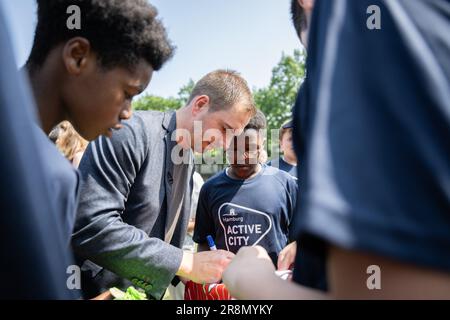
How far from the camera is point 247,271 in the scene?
744mm

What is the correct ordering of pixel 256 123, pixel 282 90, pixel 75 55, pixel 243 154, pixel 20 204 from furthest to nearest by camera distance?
1. pixel 282 90
2. pixel 256 123
3. pixel 243 154
4. pixel 75 55
5. pixel 20 204

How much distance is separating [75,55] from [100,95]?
0.13 meters

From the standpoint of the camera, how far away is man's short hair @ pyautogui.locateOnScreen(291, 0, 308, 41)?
3.92ft

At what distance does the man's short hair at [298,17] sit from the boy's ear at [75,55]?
0.66m

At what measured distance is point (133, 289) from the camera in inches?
73.9

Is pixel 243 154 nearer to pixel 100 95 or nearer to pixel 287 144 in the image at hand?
pixel 287 144

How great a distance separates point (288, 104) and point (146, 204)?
3305cm

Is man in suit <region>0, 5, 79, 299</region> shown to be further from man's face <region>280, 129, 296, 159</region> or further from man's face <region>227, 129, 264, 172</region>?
man's face <region>280, 129, 296, 159</region>

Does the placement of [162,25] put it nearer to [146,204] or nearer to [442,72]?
[146,204]

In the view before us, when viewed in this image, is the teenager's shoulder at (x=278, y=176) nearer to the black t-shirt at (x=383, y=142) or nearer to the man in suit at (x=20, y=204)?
the black t-shirt at (x=383, y=142)

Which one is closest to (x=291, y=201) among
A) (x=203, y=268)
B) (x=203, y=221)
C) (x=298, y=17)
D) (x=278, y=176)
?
(x=278, y=176)

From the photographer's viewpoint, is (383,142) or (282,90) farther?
(282,90)

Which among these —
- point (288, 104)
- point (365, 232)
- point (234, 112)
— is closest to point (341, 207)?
point (365, 232)

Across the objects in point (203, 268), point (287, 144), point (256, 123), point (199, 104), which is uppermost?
point (199, 104)
